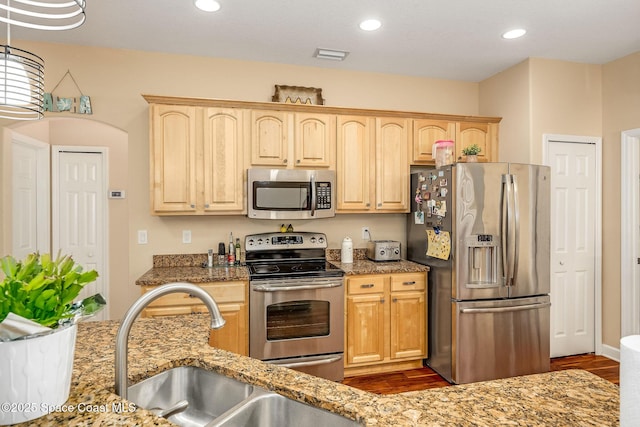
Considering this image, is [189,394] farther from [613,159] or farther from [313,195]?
[613,159]

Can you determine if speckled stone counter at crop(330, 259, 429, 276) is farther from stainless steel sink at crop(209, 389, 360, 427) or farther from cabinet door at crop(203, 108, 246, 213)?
stainless steel sink at crop(209, 389, 360, 427)

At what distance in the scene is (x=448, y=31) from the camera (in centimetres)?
306

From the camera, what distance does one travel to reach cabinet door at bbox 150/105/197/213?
3215 millimetres

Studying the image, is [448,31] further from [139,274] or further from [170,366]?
[139,274]

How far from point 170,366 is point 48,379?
1.43ft

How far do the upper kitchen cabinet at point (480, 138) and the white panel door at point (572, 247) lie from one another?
53 cm

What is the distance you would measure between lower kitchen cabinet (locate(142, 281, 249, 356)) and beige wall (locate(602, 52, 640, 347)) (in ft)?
11.3

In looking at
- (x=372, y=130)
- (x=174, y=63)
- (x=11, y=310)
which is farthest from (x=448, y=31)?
(x=11, y=310)

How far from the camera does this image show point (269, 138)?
136 inches

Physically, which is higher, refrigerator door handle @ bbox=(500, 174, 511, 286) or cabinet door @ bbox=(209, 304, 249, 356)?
refrigerator door handle @ bbox=(500, 174, 511, 286)

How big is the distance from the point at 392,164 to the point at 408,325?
59.4 inches

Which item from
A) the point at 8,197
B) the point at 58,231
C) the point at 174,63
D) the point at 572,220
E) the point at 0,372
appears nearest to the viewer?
the point at 0,372

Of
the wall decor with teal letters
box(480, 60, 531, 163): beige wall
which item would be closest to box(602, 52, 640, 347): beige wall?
box(480, 60, 531, 163): beige wall

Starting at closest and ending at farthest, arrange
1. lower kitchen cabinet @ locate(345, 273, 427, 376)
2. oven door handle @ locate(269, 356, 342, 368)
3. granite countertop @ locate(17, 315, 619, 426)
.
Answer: granite countertop @ locate(17, 315, 619, 426) → oven door handle @ locate(269, 356, 342, 368) → lower kitchen cabinet @ locate(345, 273, 427, 376)
